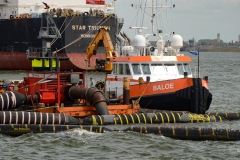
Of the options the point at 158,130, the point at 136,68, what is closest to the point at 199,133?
the point at 158,130

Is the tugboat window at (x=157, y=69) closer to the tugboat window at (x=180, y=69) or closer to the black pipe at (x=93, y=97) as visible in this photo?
the tugboat window at (x=180, y=69)

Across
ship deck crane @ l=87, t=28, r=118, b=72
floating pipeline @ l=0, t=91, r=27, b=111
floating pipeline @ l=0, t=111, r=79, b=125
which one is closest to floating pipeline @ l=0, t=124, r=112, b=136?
floating pipeline @ l=0, t=111, r=79, b=125

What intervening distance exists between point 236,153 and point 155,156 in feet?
9.59

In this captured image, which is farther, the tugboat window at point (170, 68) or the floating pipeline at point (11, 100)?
the tugboat window at point (170, 68)

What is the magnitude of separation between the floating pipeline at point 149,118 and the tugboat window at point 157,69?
138 inches

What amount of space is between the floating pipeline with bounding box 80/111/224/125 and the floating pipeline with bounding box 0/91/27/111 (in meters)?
3.15

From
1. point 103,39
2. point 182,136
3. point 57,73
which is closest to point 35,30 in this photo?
point 103,39

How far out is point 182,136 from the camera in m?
29.2

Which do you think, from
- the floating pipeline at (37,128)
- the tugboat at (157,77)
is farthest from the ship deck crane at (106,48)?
the floating pipeline at (37,128)

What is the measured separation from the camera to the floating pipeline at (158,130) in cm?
2900

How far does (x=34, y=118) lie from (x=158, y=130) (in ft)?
17.4

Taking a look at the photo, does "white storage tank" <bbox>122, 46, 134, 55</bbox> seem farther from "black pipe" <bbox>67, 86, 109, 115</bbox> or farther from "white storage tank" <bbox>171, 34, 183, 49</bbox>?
"black pipe" <bbox>67, 86, 109, 115</bbox>

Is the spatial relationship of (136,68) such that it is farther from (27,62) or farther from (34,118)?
(27,62)

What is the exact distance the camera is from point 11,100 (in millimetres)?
33156
